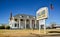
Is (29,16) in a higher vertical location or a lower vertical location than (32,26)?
higher

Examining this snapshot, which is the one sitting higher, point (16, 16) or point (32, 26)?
point (16, 16)

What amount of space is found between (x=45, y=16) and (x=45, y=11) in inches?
36.4

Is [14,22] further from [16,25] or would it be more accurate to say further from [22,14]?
[22,14]

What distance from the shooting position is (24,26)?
49812 millimetres

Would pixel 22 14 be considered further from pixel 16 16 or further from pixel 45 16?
pixel 45 16

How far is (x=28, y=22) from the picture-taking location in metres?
51.2

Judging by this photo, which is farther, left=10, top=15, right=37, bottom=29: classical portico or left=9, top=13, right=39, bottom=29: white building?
left=10, top=15, right=37, bottom=29: classical portico

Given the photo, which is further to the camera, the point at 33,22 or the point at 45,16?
the point at 33,22

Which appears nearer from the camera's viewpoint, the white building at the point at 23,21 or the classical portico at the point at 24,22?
the white building at the point at 23,21

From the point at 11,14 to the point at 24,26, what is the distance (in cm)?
638

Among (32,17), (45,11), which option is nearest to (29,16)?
(32,17)

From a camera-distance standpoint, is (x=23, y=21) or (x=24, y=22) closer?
(x=24, y=22)

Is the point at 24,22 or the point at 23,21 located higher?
the point at 23,21

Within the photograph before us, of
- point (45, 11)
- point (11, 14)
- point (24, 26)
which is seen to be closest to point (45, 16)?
point (45, 11)
